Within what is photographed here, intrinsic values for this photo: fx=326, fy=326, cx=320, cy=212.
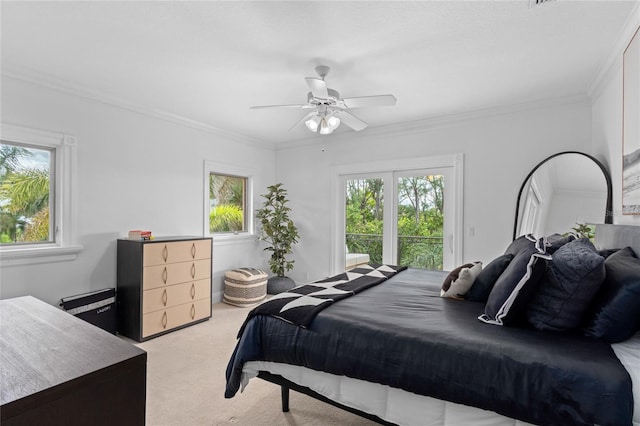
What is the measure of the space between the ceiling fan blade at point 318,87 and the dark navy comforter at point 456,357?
1.57m

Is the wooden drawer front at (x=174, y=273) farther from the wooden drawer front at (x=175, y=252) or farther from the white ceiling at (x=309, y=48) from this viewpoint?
the white ceiling at (x=309, y=48)

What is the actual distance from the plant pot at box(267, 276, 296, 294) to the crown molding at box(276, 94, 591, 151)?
216 cm

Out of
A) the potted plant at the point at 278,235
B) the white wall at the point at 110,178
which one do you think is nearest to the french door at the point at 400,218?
Answer: the potted plant at the point at 278,235

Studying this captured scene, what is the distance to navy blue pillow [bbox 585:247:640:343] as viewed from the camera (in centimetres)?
135

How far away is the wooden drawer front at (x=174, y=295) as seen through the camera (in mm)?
3303

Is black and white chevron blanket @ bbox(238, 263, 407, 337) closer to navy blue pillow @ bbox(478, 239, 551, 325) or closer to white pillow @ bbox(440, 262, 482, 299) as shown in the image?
white pillow @ bbox(440, 262, 482, 299)

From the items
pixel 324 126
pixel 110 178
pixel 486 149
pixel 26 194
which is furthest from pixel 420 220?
pixel 26 194

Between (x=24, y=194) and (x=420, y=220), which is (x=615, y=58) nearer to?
(x=420, y=220)

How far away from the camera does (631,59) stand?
2137 mm

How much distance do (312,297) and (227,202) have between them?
3.27 m

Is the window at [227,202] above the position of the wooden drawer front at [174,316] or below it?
above

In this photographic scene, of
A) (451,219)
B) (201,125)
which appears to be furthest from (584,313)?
(201,125)

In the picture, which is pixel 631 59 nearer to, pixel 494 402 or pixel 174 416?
pixel 494 402

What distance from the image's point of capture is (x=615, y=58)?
8.10 feet
